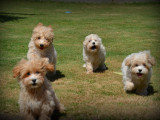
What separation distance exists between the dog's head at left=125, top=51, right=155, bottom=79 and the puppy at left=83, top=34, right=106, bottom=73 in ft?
6.83

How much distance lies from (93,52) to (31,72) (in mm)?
3862

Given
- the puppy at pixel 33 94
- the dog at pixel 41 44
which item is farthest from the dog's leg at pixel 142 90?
the puppy at pixel 33 94

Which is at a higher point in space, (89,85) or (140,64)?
(140,64)

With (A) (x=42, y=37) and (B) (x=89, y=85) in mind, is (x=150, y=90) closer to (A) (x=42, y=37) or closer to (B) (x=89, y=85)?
(B) (x=89, y=85)

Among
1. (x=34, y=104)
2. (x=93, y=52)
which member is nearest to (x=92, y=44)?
(x=93, y=52)

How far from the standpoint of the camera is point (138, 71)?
18.7ft

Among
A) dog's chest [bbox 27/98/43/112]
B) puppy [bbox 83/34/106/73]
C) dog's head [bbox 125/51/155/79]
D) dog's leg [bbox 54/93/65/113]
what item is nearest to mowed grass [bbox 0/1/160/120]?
dog's leg [bbox 54/93/65/113]

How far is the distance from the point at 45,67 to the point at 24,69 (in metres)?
0.37

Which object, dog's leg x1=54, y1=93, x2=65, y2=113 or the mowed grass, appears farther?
the mowed grass

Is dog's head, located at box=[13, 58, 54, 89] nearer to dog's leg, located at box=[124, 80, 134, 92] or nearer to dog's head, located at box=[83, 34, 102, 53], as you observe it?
dog's leg, located at box=[124, 80, 134, 92]

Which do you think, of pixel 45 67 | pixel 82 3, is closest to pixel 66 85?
pixel 45 67

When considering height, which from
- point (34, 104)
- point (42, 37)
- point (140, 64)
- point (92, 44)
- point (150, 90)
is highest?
point (42, 37)

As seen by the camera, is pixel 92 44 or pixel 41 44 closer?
pixel 41 44

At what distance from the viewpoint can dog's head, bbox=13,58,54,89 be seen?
4.22 metres
